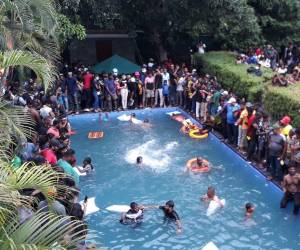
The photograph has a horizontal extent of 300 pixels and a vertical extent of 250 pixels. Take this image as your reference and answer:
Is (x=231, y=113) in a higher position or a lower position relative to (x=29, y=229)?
lower

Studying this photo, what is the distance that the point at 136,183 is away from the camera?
12.7m

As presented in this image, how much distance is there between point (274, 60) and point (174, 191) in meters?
13.1

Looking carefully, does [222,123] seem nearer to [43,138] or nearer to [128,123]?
[128,123]

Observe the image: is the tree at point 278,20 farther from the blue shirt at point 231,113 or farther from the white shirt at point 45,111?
the white shirt at point 45,111

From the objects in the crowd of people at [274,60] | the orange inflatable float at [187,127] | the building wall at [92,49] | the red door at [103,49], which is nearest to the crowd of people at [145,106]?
the orange inflatable float at [187,127]

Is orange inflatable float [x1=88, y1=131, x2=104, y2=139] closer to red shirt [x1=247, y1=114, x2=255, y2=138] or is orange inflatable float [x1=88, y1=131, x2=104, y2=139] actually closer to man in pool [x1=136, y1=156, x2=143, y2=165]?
man in pool [x1=136, y1=156, x2=143, y2=165]

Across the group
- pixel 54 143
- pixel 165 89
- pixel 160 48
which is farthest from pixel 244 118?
pixel 160 48

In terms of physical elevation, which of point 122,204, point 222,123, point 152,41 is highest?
point 152,41

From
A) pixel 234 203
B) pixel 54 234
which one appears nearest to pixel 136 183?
pixel 234 203

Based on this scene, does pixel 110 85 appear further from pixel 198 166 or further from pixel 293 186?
pixel 293 186

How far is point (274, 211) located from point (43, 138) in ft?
18.2

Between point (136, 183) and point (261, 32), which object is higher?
point (261, 32)

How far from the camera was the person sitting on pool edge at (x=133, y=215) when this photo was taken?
10.1 metres

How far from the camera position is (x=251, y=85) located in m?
17.9
